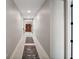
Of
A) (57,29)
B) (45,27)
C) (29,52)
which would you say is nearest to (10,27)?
(45,27)

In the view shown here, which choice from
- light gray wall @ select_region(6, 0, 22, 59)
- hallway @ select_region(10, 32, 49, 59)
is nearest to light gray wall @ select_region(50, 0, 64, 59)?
hallway @ select_region(10, 32, 49, 59)

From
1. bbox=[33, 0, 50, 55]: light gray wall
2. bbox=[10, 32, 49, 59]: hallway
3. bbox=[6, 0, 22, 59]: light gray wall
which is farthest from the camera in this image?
bbox=[10, 32, 49, 59]: hallway

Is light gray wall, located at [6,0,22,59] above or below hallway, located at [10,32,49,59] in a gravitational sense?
above

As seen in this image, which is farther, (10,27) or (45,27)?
(45,27)

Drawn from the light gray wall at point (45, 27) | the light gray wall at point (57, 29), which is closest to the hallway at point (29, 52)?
the light gray wall at point (45, 27)

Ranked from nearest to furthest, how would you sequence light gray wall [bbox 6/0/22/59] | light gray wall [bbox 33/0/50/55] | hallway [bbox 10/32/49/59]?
light gray wall [bbox 6/0/22/59]
light gray wall [bbox 33/0/50/55]
hallway [bbox 10/32/49/59]

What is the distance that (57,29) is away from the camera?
4230mm

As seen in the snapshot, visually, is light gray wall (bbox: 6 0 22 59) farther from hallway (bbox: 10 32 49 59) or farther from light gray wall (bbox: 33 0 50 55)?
light gray wall (bbox: 33 0 50 55)

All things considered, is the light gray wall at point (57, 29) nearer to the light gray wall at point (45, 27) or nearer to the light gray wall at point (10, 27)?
the light gray wall at point (45, 27)

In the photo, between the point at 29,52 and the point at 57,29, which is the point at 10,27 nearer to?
the point at 57,29

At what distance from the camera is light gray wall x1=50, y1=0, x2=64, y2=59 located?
4.13 meters

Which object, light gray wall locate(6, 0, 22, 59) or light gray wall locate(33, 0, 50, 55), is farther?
light gray wall locate(33, 0, 50, 55)
